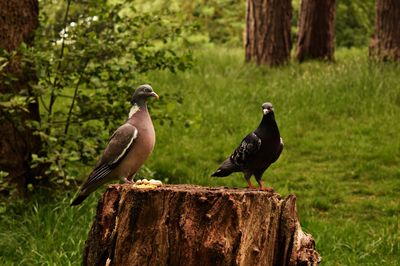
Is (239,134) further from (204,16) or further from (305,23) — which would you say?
(204,16)

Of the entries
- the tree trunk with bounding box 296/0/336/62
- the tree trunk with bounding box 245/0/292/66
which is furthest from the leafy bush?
the tree trunk with bounding box 296/0/336/62

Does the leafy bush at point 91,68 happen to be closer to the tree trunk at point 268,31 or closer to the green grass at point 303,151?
the green grass at point 303,151

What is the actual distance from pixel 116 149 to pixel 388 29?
33.3ft

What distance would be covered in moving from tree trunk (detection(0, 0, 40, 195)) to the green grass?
0.57 metres

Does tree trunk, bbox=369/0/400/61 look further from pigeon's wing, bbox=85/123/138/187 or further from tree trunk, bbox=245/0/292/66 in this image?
pigeon's wing, bbox=85/123/138/187

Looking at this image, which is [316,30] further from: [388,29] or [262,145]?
[262,145]

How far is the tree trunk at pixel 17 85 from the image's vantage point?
24.2ft

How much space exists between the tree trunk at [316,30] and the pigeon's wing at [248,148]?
11286mm

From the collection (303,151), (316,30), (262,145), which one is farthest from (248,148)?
(316,30)

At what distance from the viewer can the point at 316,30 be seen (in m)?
16.0

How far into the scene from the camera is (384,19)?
13.9 meters

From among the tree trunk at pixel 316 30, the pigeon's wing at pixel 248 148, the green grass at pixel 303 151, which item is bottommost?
the green grass at pixel 303 151

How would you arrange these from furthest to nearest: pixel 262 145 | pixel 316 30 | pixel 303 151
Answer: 1. pixel 316 30
2. pixel 303 151
3. pixel 262 145

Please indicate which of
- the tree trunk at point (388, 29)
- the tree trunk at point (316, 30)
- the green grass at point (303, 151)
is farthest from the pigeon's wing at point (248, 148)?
the tree trunk at point (316, 30)
